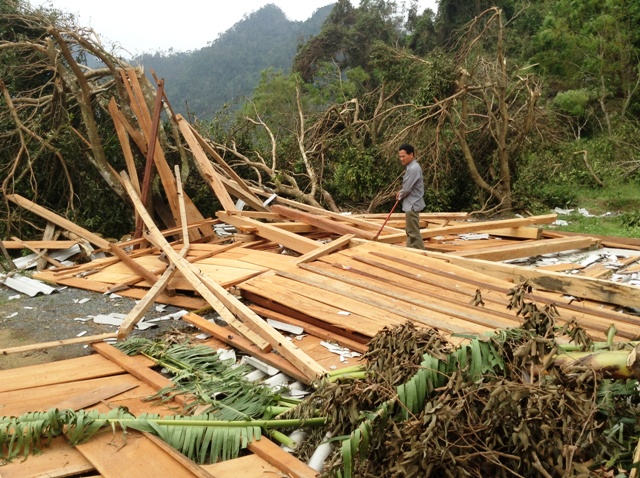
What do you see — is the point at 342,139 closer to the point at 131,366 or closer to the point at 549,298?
the point at 549,298

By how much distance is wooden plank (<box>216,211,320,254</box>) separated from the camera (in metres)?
6.32

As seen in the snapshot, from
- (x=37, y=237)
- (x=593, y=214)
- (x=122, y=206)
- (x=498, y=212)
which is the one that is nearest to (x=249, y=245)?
(x=122, y=206)

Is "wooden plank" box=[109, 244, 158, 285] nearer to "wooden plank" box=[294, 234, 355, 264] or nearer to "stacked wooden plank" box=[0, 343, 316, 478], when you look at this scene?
"wooden plank" box=[294, 234, 355, 264]

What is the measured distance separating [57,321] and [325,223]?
3.20 m

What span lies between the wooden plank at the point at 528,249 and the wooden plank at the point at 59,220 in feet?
15.3

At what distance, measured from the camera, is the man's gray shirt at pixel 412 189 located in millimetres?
6325

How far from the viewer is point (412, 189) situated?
6.41 meters

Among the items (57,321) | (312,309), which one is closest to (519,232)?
(312,309)

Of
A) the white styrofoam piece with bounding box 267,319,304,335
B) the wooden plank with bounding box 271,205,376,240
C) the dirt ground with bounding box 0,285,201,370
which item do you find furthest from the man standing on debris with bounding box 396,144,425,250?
the dirt ground with bounding box 0,285,201,370

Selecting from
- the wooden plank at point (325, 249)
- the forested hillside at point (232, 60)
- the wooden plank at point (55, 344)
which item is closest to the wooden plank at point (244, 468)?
the wooden plank at point (55, 344)

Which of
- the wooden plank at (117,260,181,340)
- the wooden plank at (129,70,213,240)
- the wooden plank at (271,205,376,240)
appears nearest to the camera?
the wooden plank at (117,260,181,340)

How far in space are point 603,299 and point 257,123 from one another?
8272 millimetres

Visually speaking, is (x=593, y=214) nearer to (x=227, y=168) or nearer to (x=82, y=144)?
(x=227, y=168)

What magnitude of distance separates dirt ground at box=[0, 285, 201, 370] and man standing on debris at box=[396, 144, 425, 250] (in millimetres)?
2738
